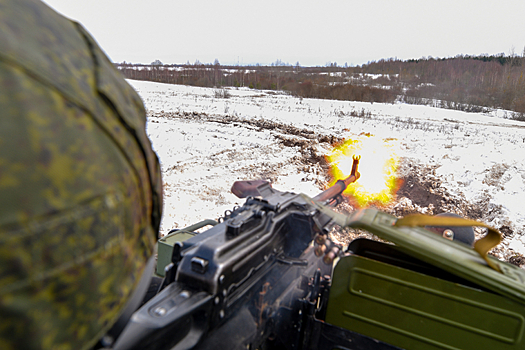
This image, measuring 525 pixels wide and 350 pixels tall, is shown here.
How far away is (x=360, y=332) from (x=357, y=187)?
18.7ft

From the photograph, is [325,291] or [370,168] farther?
[370,168]

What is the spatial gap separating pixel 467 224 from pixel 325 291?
101 cm

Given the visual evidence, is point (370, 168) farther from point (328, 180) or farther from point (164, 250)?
point (164, 250)

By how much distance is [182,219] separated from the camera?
5.84 meters

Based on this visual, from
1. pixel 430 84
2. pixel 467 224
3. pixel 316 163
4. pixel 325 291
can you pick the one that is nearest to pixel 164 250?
pixel 325 291

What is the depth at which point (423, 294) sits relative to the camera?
1820mm

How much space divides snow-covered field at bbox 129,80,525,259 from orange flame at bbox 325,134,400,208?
25 cm

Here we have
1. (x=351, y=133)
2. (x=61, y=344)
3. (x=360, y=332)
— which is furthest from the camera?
(x=351, y=133)

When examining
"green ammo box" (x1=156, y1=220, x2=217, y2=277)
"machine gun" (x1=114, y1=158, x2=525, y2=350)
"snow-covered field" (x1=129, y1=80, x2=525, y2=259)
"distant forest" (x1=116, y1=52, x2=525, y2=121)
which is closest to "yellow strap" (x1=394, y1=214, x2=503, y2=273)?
"machine gun" (x1=114, y1=158, x2=525, y2=350)

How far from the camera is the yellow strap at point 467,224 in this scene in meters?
1.51

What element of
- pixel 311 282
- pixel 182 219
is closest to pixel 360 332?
pixel 311 282

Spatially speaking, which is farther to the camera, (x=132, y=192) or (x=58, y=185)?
(x=132, y=192)

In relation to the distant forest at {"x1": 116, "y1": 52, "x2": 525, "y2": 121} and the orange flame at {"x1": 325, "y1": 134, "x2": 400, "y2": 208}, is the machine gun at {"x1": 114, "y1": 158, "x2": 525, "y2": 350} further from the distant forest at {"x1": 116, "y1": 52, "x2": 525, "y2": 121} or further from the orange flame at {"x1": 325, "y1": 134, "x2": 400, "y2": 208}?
the distant forest at {"x1": 116, "y1": 52, "x2": 525, "y2": 121}

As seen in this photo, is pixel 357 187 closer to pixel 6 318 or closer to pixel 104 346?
pixel 104 346
